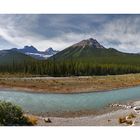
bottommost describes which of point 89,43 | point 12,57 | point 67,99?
point 67,99

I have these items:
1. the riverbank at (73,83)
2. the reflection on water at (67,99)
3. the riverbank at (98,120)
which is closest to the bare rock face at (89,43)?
the riverbank at (73,83)

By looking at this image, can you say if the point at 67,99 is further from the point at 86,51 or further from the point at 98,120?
the point at 86,51

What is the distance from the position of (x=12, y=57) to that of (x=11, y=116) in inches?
36.7

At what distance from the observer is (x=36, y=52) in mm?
16703

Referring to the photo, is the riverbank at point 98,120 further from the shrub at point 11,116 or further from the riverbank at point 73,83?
the riverbank at point 73,83

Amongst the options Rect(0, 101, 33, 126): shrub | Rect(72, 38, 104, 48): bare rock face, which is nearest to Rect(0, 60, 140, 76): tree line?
Rect(72, 38, 104, 48): bare rock face

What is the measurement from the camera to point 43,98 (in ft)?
55.0

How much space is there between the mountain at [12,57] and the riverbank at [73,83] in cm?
26

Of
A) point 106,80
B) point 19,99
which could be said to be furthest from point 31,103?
point 106,80

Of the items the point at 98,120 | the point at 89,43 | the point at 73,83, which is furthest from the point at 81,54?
the point at 98,120

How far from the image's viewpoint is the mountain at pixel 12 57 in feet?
54.6

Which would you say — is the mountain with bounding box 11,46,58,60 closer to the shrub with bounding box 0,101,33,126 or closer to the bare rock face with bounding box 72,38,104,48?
the bare rock face with bounding box 72,38,104,48

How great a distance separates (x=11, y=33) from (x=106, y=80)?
1.69 metres
